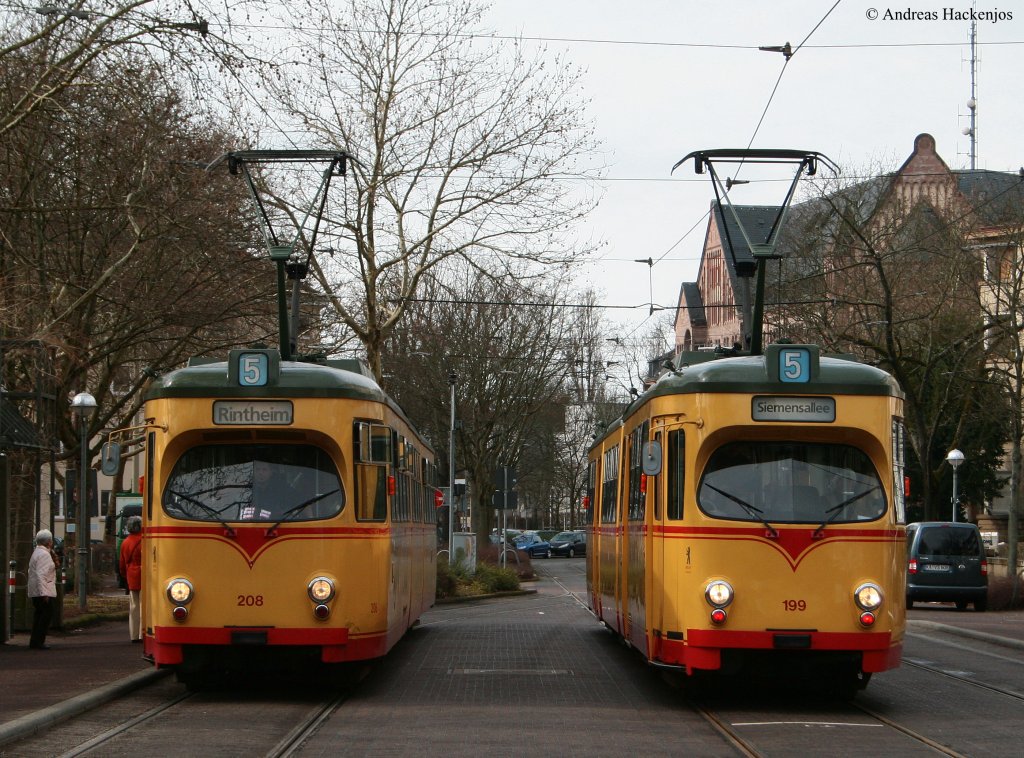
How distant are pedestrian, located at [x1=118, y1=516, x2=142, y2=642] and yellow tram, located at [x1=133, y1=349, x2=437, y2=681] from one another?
4006 mm

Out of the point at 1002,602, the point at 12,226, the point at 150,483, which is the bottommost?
the point at 1002,602

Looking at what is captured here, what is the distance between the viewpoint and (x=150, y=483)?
1344cm

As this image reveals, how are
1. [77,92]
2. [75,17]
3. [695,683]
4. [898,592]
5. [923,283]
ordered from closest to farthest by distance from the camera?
1. [898,592]
2. [695,683]
3. [75,17]
4. [77,92]
5. [923,283]

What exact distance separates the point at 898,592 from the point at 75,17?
1113cm

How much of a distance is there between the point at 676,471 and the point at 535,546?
60.5 m

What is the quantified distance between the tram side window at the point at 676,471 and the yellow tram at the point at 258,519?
2.69 metres

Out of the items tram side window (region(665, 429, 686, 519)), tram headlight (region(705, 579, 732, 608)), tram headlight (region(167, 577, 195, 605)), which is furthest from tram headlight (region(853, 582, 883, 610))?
tram headlight (region(167, 577, 195, 605))

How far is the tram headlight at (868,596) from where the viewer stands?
1227 centimetres

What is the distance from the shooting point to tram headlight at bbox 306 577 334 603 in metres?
13.0

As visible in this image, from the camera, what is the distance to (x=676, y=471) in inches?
507

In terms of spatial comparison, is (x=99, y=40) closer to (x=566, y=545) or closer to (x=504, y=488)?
(x=504, y=488)

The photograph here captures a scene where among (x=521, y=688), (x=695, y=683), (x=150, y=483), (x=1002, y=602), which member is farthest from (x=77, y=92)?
(x=1002, y=602)

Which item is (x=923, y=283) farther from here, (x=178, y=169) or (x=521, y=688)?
(x=521, y=688)

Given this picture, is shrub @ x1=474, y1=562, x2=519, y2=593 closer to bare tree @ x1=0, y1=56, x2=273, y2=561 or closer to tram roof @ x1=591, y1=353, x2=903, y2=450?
bare tree @ x1=0, y1=56, x2=273, y2=561
